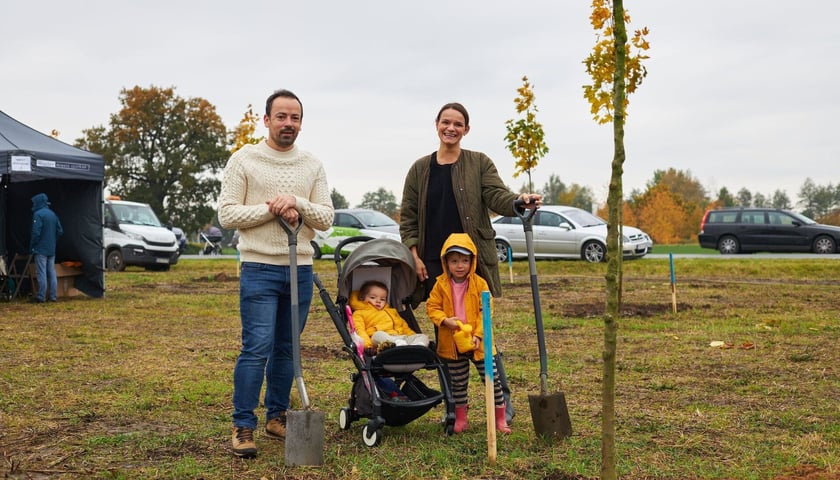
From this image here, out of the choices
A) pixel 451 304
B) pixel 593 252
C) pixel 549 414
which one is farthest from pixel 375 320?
pixel 593 252

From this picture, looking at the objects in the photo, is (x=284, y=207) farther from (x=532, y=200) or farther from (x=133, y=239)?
(x=133, y=239)

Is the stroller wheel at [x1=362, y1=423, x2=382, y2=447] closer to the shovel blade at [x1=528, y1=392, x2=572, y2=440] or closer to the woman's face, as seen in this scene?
the shovel blade at [x1=528, y1=392, x2=572, y2=440]

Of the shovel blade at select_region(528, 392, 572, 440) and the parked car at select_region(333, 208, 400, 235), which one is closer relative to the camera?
the shovel blade at select_region(528, 392, 572, 440)

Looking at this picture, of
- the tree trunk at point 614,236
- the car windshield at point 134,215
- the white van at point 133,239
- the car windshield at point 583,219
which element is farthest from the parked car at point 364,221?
the tree trunk at point 614,236

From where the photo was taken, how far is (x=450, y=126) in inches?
203

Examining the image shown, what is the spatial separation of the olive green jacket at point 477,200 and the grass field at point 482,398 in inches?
41.5

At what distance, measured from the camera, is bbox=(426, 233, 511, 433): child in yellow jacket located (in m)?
5.04

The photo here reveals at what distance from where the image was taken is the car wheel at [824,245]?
23.7m

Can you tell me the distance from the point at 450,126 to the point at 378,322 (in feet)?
4.23

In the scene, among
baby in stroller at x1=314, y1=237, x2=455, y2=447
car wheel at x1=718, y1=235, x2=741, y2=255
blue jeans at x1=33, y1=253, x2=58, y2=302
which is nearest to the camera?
baby in stroller at x1=314, y1=237, x2=455, y2=447

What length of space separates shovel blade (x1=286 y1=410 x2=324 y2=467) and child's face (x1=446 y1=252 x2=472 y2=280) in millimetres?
1243

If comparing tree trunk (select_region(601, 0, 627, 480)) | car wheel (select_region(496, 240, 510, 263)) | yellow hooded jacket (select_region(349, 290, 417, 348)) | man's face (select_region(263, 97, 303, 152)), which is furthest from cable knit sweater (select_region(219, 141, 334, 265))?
car wheel (select_region(496, 240, 510, 263))

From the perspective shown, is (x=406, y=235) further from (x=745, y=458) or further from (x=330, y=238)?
(x=330, y=238)

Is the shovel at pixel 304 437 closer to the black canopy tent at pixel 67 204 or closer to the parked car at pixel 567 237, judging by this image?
the black canopy tent at pixel 67 204
